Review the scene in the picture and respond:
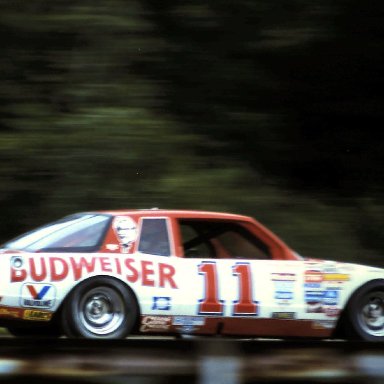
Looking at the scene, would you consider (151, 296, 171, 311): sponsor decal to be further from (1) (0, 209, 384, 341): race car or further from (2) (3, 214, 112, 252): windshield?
(2) (3, 214, 112, 252): windshield

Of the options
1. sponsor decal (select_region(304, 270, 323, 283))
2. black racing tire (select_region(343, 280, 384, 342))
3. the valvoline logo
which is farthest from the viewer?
black racing tire (select_region(343, 280, 384, 342))

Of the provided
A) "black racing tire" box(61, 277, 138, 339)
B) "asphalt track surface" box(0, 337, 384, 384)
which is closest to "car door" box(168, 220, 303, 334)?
"black racing tire" box(61, 277, 138, 339)

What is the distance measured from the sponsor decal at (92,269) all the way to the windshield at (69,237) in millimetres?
145

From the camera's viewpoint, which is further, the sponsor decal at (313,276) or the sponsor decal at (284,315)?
the sponsor decal at (313,276)

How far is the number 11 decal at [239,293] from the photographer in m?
8.59

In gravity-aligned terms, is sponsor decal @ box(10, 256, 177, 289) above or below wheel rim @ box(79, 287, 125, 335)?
above

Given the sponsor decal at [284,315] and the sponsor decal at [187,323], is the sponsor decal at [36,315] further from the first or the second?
the sponsor decal at [284,315]

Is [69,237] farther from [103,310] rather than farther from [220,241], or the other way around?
[220,241]

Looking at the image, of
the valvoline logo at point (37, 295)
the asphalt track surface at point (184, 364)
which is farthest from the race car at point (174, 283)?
the asphalt track surface at point (184, 364)

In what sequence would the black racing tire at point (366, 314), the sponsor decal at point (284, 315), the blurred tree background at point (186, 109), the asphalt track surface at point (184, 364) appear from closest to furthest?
1. the asphalt track surface at point (184, 364)
2. the sponsor decal at point (284, 315)
3. the black racing tire at point (366, 314)
4. the blurred tree background at point (186, 109)

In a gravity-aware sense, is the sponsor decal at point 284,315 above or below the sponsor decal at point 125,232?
below

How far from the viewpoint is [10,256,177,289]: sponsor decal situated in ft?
27.1

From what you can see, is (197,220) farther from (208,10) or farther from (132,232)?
(208,10)

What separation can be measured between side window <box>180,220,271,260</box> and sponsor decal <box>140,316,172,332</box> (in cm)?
79
